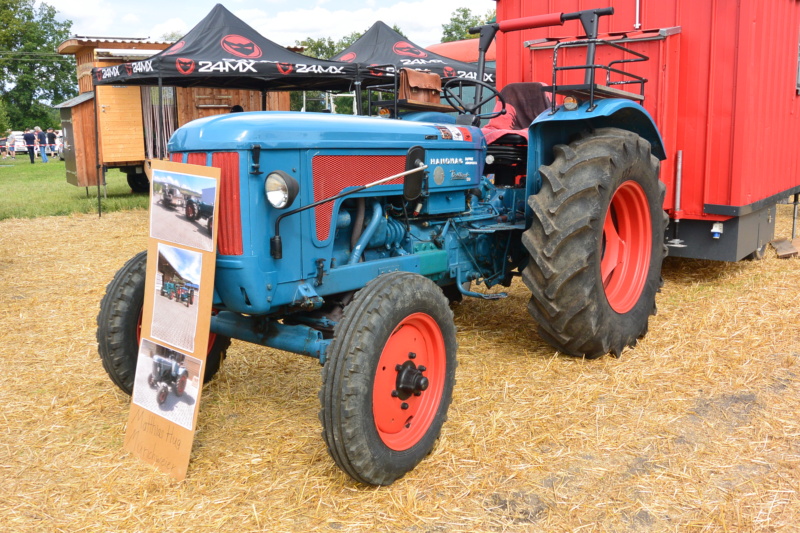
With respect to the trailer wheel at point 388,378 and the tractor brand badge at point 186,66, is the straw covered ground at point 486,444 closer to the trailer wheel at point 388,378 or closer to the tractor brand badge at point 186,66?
the trailer wheel at point 388,378

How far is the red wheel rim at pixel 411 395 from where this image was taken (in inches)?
100

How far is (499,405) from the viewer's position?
323 cm

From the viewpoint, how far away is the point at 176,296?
8.57 feet

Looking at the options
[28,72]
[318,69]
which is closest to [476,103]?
[318,69]

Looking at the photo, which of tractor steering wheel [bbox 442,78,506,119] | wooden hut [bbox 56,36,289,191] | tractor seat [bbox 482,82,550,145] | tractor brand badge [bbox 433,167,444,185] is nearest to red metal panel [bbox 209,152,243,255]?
tractor brand badge [bbox 433,167,444,185]

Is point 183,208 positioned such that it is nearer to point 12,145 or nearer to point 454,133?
point 454,133

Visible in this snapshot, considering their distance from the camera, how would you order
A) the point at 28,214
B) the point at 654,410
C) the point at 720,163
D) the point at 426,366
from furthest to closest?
the point at 28,214, the point at 720,163, the point at 654,410, the point at 426,366

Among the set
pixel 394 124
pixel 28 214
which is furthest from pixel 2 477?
pixel 28 214

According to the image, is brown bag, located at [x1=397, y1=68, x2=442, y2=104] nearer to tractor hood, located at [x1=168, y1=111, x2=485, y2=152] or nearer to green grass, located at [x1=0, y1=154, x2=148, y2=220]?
tractor hood, located at [x1=168, y1=111, x2=485, y2=152]

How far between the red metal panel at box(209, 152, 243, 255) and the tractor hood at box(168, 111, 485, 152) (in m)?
0.04

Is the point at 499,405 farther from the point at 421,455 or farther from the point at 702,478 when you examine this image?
the point at 702,478

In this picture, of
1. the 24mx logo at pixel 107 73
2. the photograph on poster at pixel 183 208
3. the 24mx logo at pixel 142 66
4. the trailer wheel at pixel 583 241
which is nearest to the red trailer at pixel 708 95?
the trailer wheel at pixel 583 241

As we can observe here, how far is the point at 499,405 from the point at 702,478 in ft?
3.16

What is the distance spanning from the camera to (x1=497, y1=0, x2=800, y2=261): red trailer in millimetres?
4836
